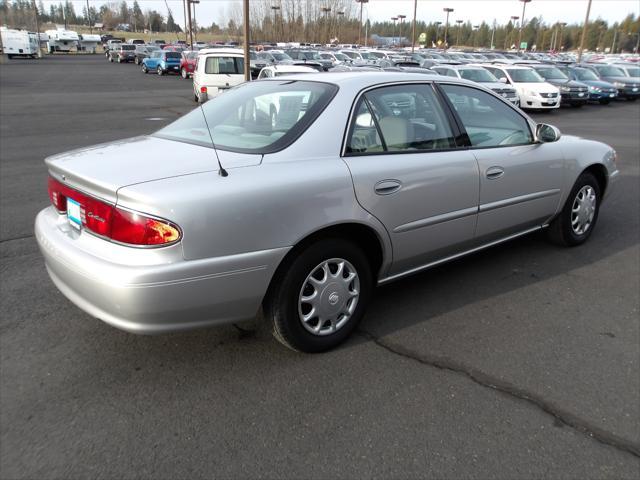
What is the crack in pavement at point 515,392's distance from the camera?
2.54m

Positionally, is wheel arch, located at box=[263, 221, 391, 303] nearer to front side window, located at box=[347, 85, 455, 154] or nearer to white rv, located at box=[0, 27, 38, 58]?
front side window, located at box=[347, 85, 455, 154]

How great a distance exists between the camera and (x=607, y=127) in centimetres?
1605

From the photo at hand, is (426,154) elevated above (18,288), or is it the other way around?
(426,154)

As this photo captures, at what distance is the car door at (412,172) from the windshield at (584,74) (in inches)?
927

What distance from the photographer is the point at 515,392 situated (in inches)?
114

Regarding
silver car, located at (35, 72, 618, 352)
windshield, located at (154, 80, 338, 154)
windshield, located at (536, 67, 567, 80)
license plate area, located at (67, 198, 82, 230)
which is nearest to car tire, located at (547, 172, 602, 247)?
silver car, located at (35, 72, 618, 352)

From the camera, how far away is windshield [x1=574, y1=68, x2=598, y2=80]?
Result: 2399 centimetres

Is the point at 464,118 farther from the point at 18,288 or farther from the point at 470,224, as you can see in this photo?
the point at 18,288

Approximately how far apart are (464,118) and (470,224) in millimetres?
806

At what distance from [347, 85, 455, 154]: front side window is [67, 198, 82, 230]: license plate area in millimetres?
1569

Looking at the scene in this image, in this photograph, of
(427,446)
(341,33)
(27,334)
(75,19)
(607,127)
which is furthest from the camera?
(75,19)

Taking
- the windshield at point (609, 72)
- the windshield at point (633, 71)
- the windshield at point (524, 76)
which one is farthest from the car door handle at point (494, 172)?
the windshield at point (633, 71)

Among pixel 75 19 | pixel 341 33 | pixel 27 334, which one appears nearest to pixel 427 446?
pixel 27 334

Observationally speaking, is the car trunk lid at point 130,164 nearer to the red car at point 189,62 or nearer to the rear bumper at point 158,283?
the rear bumper at point 158,283
